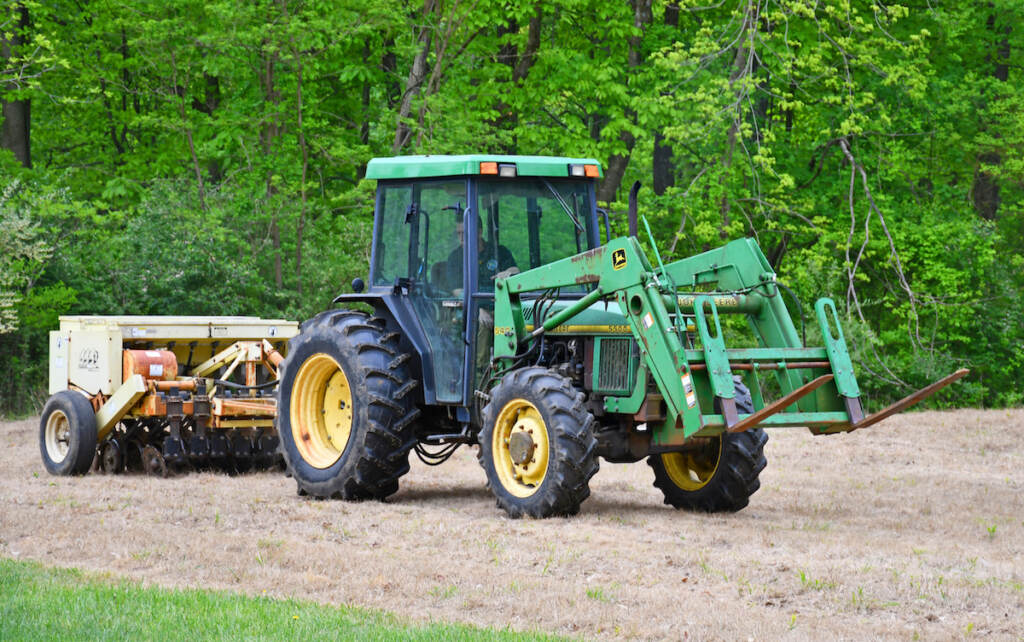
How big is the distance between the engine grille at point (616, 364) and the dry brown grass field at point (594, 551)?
94cm

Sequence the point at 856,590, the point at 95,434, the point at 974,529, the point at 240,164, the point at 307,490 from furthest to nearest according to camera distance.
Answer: the point at 240,164 < the point at 95,434 < the point at 307,490 < the point at 974,529 < the point at 856,590

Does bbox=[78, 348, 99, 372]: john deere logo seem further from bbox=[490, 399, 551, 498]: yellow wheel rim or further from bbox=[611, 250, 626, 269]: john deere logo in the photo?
bbox=[611, 250, 626, 269]: john deere logo

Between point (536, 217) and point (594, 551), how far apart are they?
11.1 ft

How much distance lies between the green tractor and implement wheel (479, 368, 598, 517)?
1 cm

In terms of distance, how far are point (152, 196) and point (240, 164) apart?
343 centimetres

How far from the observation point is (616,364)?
938cm

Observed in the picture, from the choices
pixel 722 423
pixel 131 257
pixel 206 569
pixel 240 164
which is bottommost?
pixel 206 569

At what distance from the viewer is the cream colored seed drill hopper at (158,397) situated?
1196 centimetres

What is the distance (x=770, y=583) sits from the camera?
680 cm

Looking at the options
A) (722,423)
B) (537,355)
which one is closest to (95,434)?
(537,355)

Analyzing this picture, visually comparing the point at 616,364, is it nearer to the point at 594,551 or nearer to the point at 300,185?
the point at 594,551

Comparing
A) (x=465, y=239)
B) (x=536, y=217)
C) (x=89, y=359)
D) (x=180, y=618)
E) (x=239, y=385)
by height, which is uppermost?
(x=536, y=217)

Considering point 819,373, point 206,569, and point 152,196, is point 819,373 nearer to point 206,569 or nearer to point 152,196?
point 206,569

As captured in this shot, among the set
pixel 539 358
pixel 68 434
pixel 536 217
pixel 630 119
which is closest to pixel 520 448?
pixel 539 358
